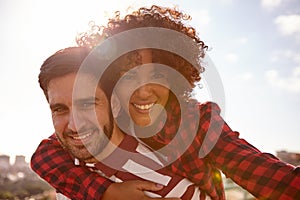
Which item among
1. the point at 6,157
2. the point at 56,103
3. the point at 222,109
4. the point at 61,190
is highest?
the point at 222,109

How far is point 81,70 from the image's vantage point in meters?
2.16

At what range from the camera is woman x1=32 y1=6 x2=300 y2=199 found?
176cm

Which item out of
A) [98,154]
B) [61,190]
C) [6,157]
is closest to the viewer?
[98,154]

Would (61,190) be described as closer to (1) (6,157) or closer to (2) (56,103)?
(2) (56,103)

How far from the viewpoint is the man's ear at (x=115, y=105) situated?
2236 mm

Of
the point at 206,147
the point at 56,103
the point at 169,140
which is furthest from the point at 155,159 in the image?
the point at 56,103

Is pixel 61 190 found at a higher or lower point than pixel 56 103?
lower

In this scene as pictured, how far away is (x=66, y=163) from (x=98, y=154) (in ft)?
0.91

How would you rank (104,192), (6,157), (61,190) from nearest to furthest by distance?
(104,192) → (61,190) → (6,157)

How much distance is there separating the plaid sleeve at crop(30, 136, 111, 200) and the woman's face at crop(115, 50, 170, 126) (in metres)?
0.39

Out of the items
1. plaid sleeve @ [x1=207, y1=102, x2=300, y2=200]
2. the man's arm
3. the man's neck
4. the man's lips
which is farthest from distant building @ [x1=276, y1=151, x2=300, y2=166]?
the man's lips

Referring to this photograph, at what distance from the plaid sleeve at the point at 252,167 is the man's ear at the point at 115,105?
0.52 m

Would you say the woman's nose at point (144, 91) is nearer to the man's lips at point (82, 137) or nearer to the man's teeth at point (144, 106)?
the man's teeth at point (144, 106)

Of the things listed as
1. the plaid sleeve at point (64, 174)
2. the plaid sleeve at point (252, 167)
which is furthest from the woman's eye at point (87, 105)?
the plaid sleeve at point (252, 167)
